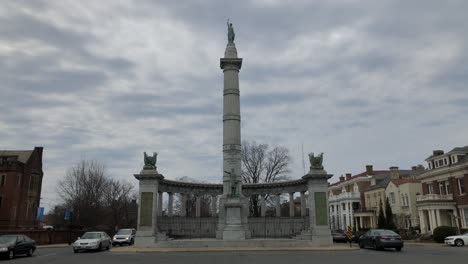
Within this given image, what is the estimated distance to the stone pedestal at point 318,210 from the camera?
31.3 meters

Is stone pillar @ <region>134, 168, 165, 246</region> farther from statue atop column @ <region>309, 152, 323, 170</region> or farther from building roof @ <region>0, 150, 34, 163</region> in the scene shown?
building roof @ <region>0, 150, 34, 163</region>

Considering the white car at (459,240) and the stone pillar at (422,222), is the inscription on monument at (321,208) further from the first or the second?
the stone pillar at (422,222)

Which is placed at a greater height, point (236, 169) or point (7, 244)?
point (236, 169)

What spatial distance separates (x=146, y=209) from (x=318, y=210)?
47.0ft

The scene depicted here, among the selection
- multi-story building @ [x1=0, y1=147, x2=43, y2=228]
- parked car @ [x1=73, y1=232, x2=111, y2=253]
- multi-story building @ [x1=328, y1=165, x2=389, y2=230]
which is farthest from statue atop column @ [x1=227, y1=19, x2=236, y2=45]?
multi-story building @ [x1=328, y1=165, x2=389, y2=230]

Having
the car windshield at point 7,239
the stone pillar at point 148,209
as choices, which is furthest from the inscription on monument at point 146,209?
the car windshield at point 7,239

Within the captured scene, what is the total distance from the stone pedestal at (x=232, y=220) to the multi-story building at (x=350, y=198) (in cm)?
4352

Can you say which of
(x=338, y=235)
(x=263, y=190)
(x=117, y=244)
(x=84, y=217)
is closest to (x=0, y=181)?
(x=84, y=217)

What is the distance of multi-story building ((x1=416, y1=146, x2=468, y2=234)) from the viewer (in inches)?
1776

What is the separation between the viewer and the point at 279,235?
3666 cm

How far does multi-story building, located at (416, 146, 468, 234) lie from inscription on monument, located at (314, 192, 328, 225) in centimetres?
2212

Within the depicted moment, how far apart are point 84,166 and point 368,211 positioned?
49.1 meters

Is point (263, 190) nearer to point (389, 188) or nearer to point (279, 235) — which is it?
point (279, 235)

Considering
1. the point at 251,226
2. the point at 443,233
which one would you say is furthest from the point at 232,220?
the point at 443,233
